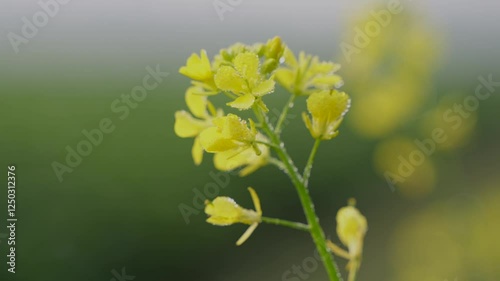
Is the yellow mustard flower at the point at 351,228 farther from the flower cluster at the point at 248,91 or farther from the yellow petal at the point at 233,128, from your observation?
the yellow petal at the point at 233,128

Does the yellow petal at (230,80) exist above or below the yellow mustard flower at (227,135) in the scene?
above

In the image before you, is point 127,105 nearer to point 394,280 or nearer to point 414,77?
point 394,280

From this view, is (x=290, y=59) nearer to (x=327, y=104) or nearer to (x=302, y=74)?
(x=302, y=74)

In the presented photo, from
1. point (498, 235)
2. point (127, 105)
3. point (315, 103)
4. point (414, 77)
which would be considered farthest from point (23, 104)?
point (315, 103)

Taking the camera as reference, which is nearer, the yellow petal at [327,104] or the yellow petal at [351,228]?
the yellow petal at [327,104]

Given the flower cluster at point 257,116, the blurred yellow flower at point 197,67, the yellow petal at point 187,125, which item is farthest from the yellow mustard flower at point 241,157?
the blurred yellow flower at point 197,67

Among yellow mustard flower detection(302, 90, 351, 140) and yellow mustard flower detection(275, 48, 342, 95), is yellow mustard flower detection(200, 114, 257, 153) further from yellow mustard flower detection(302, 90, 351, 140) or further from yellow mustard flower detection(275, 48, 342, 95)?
yellow mustard flower detection(275, 48, 342, 95)
